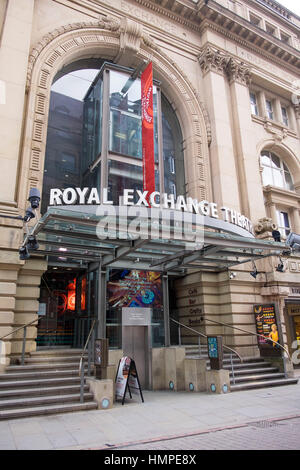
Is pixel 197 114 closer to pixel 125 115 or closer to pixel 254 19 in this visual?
pixel 125 115

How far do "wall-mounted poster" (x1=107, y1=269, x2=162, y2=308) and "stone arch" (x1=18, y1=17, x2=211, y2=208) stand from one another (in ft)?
16.5

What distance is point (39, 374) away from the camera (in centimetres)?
1067

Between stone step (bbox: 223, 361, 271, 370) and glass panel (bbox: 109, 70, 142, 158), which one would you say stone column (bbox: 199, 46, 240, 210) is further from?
stone step (bbox: 223, 361, 271, 370)

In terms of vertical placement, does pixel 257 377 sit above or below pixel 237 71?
below

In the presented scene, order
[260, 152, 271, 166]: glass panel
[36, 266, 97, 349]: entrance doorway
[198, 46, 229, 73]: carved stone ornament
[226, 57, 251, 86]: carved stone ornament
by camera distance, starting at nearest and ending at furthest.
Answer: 1. [36, 266, 97, 349]: entrance doorway
2. [198, 46, 229, 73]: carved stone ornament
3. [226, 57, 251, 86]: carved stone ornament
4. [260, 152, 271, 166]: glass panel

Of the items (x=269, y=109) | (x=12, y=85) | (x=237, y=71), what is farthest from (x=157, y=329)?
(x=269, y=109)

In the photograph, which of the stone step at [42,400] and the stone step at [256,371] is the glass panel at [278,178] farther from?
the stone step at [42,400]

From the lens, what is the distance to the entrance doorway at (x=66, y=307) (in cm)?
1504

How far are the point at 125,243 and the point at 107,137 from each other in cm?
734

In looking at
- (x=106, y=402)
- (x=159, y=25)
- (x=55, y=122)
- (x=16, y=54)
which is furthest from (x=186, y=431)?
(x=159, y=25)

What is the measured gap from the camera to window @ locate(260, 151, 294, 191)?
23.8 metres

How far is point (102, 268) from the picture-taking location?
1411 cm

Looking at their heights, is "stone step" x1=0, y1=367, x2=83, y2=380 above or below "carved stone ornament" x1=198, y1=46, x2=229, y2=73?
below

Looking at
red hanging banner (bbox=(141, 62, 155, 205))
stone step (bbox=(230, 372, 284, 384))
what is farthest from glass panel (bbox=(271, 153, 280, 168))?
stone step (bbox=(230, 372, 284, 384))
